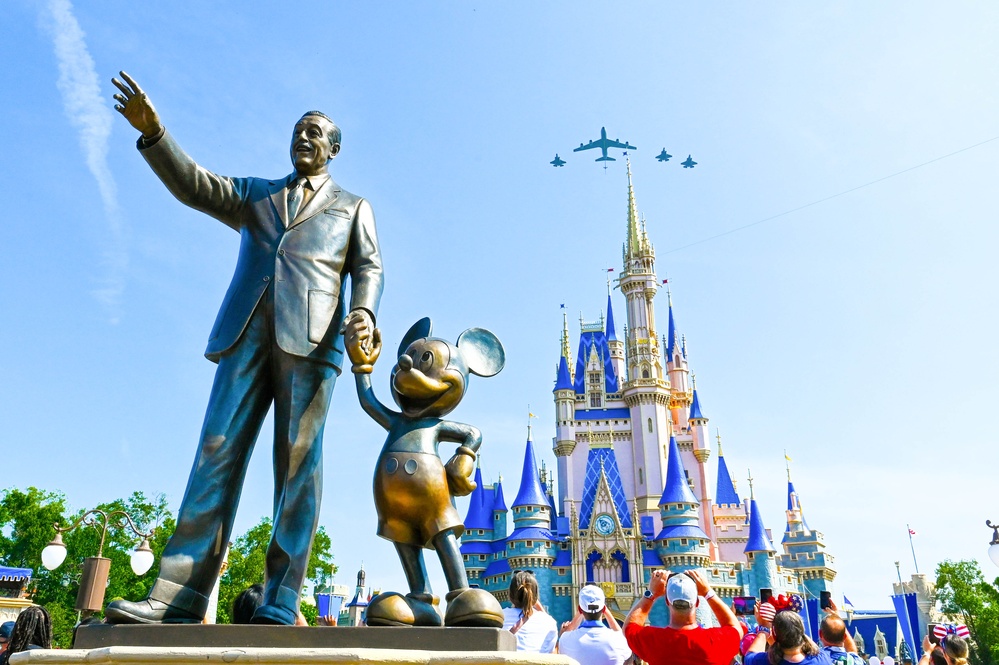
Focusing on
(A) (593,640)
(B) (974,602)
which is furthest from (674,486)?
(A) (593,640)

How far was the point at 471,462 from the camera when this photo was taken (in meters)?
3.31

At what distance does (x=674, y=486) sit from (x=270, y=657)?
148 feet

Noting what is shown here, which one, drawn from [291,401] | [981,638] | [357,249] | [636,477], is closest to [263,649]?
[291,401]

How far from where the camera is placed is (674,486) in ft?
149

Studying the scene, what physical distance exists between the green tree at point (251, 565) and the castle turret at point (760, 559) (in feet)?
82.9

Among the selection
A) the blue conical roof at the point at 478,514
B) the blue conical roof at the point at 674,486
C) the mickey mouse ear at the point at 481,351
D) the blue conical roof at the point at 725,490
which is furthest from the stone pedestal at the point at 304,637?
the blue conical roof at the point at 725,490

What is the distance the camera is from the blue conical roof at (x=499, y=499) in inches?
1991

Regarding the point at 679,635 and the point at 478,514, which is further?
the point at 478,514

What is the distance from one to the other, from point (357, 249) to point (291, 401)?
33.1 inches

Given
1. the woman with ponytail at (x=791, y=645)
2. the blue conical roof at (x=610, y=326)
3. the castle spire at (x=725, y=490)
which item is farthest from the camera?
the blue conical roof at (x=610, y=326)

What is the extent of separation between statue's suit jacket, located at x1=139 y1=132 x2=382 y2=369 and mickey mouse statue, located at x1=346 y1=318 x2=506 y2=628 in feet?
0.78

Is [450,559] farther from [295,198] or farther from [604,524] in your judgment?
[604,524]

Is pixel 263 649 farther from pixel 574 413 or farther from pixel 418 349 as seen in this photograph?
pixel 574 413

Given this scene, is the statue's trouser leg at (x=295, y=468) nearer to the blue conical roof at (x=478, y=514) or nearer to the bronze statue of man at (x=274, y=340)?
the bronze statue of man at (x=274, y=340)
